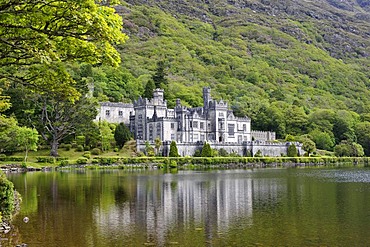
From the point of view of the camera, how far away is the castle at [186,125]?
282 feet

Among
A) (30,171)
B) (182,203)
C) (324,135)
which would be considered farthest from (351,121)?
(182,203)

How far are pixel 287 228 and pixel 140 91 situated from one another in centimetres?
10852

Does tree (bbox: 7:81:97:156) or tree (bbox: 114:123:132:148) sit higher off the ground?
tree (bbox: 7:81:97:156)

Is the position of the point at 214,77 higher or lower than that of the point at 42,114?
higher

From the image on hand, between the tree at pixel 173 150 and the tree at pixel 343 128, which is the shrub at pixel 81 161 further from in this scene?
the tree at pixel 343 128

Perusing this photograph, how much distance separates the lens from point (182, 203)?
95.9 feet

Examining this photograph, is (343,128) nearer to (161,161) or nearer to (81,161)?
(161,161)

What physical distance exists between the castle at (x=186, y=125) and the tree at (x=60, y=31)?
65.1m

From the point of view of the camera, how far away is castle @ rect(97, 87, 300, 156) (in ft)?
282

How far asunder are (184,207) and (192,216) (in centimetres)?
327

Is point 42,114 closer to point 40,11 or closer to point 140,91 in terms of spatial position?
point 140,91

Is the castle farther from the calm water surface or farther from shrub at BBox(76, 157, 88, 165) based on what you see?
the calm water surface

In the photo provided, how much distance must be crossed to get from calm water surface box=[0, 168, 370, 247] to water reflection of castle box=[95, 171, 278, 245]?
4 centimetres

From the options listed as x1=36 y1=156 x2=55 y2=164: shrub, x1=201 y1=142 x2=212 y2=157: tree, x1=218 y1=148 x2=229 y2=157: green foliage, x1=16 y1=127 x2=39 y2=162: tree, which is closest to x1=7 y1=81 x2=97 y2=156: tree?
x1=36 y1=156 x2=55 y2=164: shrub
